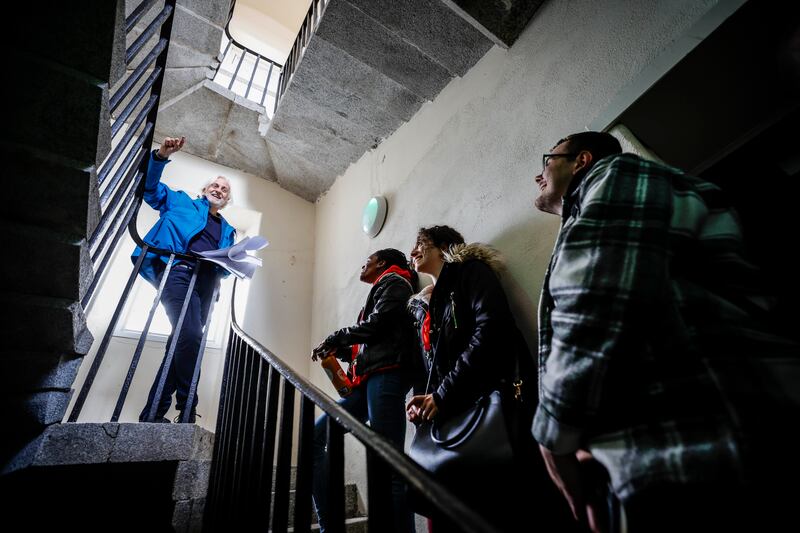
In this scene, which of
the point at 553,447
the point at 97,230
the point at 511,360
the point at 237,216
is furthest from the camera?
the point at 237,216

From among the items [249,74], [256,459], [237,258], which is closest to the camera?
[256,459]

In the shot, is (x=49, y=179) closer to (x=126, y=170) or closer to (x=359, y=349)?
(x=126, y=170)

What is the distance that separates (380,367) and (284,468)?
0.90 metres

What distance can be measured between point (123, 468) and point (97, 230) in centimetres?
118

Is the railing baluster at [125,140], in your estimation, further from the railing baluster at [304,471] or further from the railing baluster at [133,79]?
the railing baluster at [304,471]

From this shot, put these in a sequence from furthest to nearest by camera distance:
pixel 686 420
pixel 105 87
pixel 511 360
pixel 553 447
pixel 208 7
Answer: pixel 208 7 → pixel 511 360 → pixel 105 87 → pixel 553 447 → pixel 686 420

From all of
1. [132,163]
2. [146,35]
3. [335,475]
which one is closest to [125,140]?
[132,163]

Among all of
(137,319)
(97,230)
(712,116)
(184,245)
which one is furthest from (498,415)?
(137,319)

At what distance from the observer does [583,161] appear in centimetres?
125

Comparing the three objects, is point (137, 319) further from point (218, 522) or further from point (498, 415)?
point (498, 415)

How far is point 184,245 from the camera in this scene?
2.88 meters

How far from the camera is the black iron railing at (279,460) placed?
65 centimetres

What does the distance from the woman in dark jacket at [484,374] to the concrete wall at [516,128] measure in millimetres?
280

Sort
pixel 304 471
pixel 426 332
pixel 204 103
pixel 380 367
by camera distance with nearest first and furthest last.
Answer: pixel 304 471 < pixel 426 332 < pixel 380 367 < pixel 204 103
